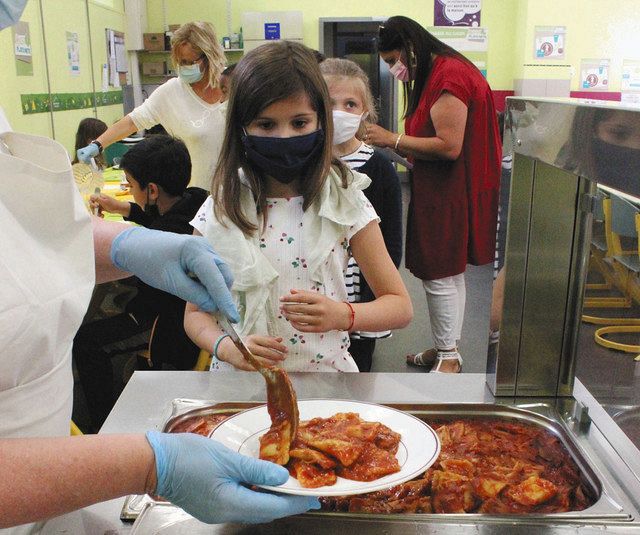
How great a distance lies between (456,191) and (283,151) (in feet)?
5.05

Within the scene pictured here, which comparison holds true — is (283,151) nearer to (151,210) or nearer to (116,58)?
(151,210)

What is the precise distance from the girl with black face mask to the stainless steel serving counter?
0.17 metres

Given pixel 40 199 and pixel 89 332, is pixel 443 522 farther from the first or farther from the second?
pixel 89 332

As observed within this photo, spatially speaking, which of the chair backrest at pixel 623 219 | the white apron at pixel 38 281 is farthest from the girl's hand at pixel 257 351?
the chair backrest at pixel 623 219

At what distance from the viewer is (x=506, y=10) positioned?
768 centimetres

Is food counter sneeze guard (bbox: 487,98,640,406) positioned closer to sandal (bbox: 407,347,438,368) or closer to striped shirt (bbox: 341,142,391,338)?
Result: striped shirt (bbox: 341,142,391,338)

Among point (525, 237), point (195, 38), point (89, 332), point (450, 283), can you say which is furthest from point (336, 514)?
point (195, 38)

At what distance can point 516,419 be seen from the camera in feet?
3.58

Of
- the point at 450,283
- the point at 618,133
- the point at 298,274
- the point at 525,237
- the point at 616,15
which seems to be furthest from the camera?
the point at 616,15

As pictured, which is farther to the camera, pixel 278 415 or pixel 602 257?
pixel 602 257

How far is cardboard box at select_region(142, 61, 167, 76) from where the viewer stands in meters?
7.56

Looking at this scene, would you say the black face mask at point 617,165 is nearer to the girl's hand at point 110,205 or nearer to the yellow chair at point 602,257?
the yellow chair at point 602,257

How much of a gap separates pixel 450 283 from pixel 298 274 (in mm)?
1570

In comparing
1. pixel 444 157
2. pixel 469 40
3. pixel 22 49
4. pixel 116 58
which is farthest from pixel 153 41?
pixel 444 157
